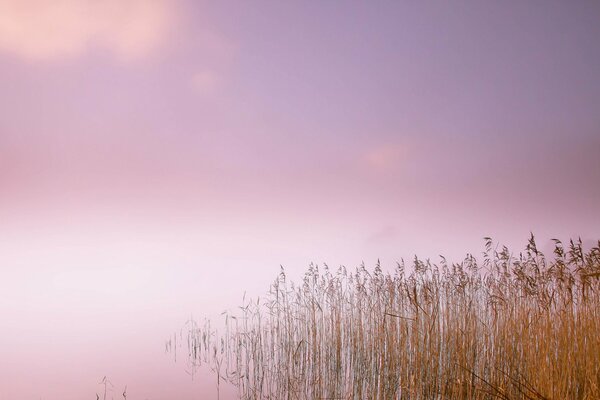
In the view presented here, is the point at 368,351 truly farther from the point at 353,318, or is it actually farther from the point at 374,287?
the point at 374,287

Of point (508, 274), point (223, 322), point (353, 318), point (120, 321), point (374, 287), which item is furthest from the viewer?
point (120, 321)

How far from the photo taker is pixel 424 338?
5.36 metres

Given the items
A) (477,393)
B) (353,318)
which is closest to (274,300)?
(353,318)

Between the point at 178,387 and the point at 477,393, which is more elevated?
the point at 477,393

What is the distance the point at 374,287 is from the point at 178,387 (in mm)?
4376

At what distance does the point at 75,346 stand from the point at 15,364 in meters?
1.89

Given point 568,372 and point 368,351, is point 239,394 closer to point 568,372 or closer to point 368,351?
point 368,351

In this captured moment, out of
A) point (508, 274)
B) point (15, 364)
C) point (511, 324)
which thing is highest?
point (508, 274)

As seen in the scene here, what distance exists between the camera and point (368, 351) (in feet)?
25.3

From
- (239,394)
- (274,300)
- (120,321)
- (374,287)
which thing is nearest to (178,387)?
(239,394)

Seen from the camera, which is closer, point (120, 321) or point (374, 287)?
point (374, 287)

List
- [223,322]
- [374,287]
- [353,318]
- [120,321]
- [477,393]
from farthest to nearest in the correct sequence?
[120,321], [223,322], [374,287], [353,318], [477,393]

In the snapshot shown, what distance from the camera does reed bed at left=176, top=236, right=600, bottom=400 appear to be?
5211 millimetres

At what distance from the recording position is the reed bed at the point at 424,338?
5.21m
